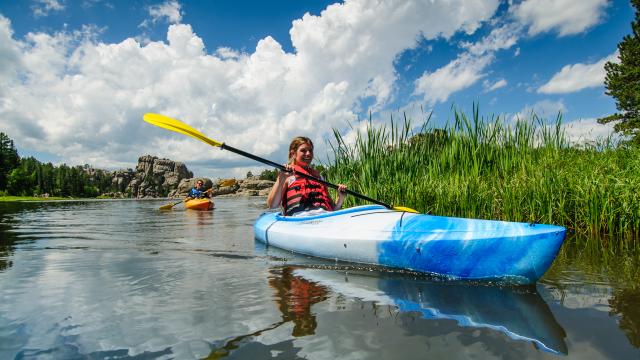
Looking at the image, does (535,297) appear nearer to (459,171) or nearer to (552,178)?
(552,178)

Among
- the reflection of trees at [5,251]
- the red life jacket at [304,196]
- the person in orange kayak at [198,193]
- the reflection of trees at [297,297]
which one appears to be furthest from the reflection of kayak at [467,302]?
the person in orange kayak at [198,193]

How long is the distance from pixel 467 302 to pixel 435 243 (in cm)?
75

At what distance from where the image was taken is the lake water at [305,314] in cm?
196

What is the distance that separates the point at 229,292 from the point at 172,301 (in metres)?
0.45

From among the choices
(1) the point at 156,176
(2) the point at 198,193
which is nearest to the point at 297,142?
(2) the point at 198,193

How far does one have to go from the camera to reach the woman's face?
18.4 feet

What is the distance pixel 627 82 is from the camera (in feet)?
69.2

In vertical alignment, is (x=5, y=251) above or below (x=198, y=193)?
below

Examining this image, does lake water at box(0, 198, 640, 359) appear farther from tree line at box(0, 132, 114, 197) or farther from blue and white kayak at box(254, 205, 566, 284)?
tree line at box(0, 132, 114, 197)

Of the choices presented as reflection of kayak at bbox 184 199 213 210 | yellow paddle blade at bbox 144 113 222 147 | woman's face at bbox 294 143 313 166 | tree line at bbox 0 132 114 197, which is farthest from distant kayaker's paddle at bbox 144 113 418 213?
tree line at bbox 0 132 114 197

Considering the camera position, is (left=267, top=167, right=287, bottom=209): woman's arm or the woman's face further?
the woman's face

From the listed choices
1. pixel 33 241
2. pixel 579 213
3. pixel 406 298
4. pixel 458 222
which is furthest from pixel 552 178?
pixel 33 241

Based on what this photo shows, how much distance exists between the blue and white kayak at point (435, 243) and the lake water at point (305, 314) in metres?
0.16

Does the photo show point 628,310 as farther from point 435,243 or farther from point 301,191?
point 301,191
